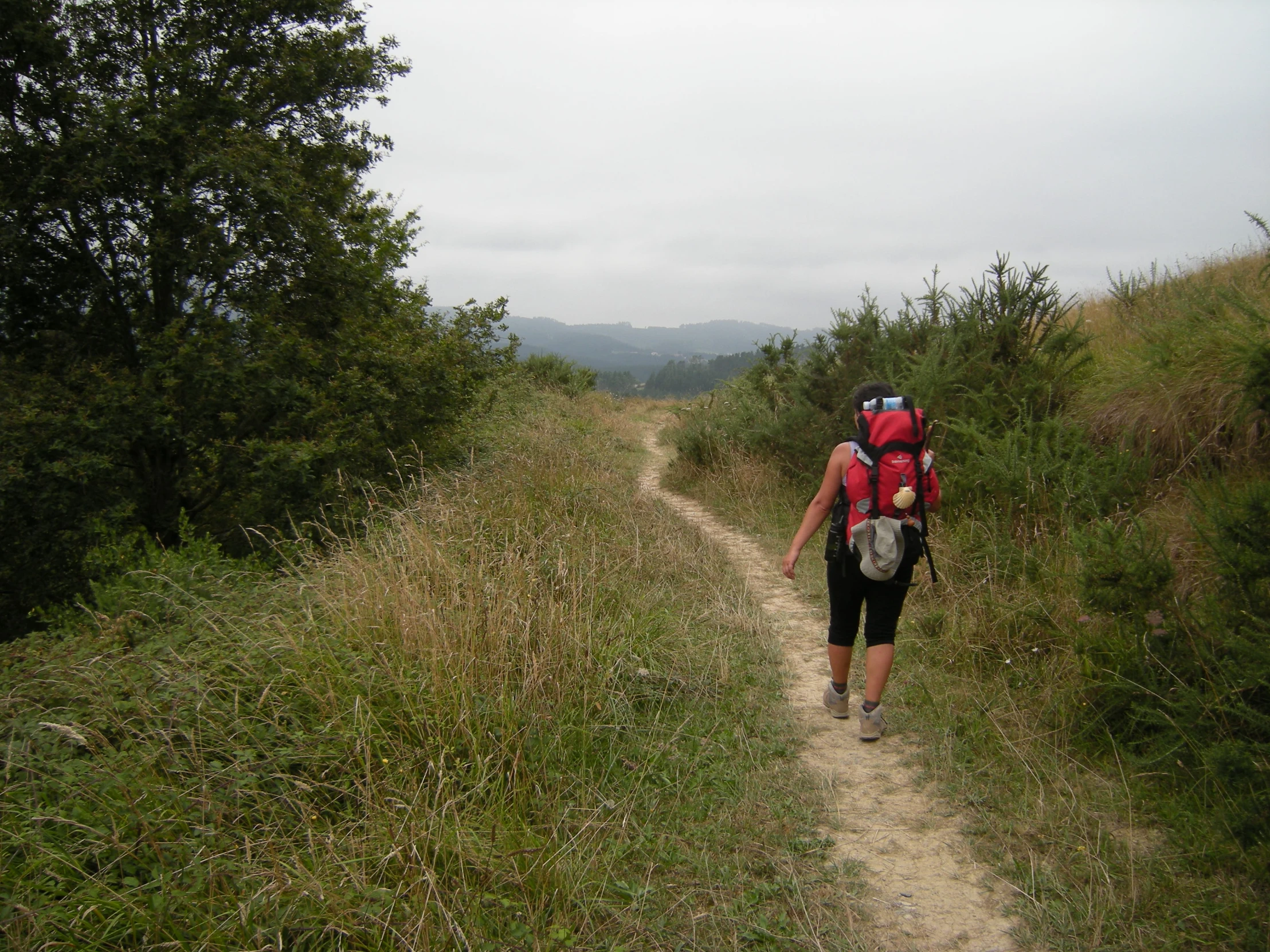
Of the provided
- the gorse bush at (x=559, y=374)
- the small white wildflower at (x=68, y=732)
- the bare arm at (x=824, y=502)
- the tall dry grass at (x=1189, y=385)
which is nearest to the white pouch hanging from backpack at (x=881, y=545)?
the bare arm at (x=824, y=502)

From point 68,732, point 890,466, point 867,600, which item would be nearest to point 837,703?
point 867,600

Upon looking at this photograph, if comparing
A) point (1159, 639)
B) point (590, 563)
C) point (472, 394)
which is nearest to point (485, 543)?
point (590, 563)

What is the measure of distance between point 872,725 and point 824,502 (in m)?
1.23

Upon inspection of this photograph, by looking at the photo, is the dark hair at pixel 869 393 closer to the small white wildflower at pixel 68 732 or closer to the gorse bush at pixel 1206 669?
the gorse bush at pixel 1206 669

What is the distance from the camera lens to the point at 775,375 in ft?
42.0

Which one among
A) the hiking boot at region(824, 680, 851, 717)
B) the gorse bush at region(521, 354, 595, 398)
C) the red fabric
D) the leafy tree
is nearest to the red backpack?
the red fabric

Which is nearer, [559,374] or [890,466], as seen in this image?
[890,466]

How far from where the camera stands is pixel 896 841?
3.04 metres

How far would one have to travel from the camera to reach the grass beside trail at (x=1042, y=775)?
2.42 m

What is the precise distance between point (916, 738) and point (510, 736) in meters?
2.19

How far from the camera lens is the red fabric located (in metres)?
3.71

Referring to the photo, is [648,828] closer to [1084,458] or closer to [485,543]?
[485,543]

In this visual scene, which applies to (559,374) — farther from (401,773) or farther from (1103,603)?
(401,773)

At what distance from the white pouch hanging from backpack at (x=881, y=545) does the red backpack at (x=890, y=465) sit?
42 millimetres
